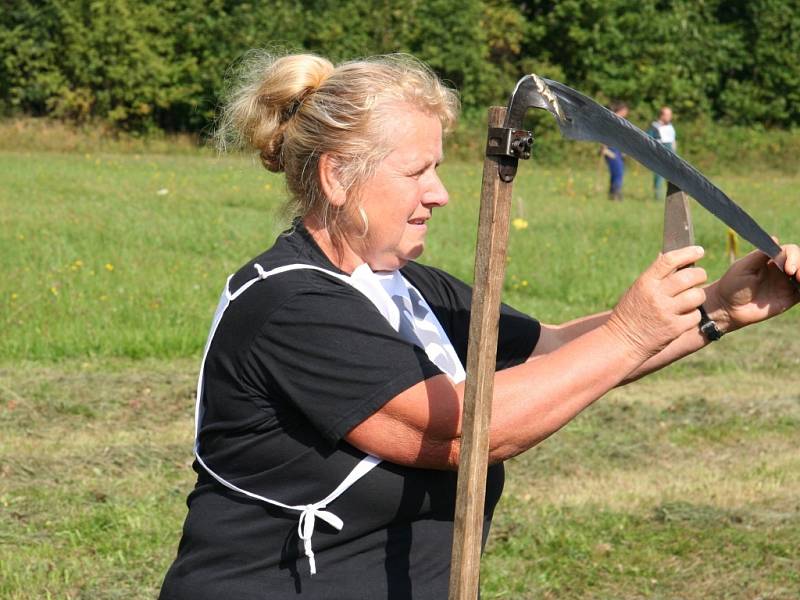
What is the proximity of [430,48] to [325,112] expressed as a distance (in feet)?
109

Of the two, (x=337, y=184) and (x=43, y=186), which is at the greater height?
(x=337, y=184)

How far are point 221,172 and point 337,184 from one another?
19733 millimetres

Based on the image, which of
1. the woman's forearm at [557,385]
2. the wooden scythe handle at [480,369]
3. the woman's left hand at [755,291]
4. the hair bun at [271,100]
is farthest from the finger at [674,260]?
the hair bun at [271,100]

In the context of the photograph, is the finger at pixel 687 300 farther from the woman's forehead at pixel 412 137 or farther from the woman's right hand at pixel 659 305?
the woman's forehead at pixel 412 137

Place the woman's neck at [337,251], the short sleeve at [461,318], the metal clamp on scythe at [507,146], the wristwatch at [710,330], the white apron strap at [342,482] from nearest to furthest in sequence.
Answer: the metal clamp on scythe at [507,146]
the white apron strap at [342,482]
the woman's neck at [337,251]
the wristwatch at [710,330]
the short sleeve at [461,318]

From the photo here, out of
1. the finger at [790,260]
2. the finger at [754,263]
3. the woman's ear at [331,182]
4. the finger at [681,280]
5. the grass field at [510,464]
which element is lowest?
the grass field at [510,464]

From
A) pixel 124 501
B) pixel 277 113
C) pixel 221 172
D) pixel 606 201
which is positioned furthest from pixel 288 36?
pixel 277 113

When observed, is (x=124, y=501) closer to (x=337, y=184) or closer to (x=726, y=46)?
(x=337, y=184)

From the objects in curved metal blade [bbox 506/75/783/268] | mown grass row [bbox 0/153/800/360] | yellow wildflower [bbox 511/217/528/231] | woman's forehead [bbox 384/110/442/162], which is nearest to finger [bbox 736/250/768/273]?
curved metal blade [bbox 506/75/783/268]

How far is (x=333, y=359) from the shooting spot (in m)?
2.01

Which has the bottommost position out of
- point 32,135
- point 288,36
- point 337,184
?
point 32,135

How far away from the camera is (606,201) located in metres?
19.6

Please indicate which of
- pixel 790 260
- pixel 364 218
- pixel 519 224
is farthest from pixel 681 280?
pixel 519 224

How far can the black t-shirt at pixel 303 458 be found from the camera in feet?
6.62
